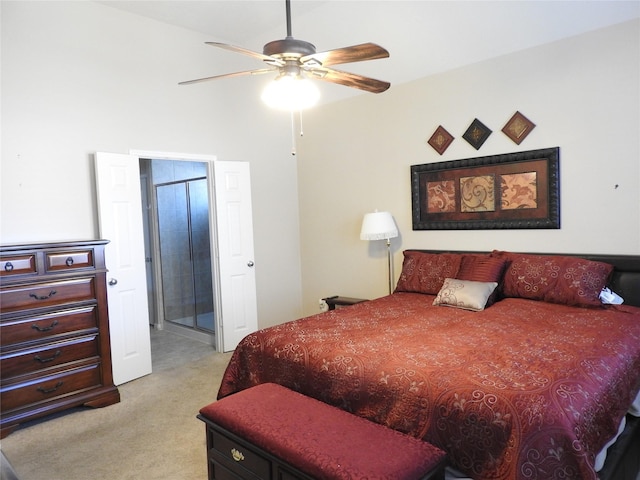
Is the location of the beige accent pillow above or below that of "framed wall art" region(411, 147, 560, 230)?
below

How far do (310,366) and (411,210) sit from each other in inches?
95.9

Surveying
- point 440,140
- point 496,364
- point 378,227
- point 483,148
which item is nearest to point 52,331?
point 378,227

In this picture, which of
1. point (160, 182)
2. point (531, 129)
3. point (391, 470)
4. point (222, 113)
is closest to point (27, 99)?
point (222, 113)

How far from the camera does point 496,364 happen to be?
194cm

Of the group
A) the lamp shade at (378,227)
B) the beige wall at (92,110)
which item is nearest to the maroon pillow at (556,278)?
the lamp shade at (378,227)

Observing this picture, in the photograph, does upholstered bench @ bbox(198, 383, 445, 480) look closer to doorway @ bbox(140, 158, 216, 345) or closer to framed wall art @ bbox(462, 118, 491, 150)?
framed wall art @ bbox(462, 118, 491, 150)

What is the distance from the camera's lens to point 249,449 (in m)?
1.86

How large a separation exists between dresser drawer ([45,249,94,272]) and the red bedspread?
141cm

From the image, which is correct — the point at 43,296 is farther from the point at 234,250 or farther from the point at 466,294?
the point at 466,294

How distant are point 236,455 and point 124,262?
2399 mm

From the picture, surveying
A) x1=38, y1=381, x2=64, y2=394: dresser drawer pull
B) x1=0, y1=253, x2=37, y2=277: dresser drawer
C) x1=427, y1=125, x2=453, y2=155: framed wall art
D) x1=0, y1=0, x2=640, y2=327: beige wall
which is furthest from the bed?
x1=0, y1=253, x2=37, y2=277: dresser drawer

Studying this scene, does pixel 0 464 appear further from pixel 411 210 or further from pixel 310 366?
pixel 411 210

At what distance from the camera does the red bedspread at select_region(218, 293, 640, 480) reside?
155 centimetres

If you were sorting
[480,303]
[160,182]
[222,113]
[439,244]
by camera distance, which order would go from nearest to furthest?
[480,303] < [439,244] < [222,113] < [160,182]
